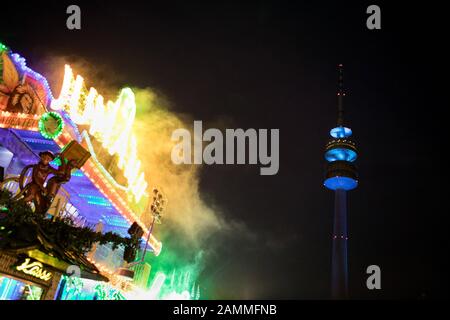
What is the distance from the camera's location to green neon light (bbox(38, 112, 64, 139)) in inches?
584

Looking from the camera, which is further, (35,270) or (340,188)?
(340,188)

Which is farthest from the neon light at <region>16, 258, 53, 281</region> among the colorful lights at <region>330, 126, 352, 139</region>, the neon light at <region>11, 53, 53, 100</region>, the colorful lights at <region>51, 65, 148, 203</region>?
the colorful lights at <region>330, 126, 352, 139</region>

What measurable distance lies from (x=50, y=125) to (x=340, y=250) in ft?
184

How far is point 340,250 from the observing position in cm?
6134

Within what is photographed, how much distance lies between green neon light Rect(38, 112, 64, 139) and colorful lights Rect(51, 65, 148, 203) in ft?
5.95

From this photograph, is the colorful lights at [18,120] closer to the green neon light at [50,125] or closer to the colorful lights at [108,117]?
the green neon light at [50,125]

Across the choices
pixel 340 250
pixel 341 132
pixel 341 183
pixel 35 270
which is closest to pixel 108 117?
pixel 35 270

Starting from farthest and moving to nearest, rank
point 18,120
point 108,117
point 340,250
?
1. point 340,250
2. point 108,117
3. point 18,120

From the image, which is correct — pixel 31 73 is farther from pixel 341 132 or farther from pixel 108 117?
pixel 341 132

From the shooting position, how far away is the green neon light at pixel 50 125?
48.7 feet

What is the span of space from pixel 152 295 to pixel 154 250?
409cm

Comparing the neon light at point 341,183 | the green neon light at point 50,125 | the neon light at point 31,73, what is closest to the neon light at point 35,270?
the green neon light at point 50,125

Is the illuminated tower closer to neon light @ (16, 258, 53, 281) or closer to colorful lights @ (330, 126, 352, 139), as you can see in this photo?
colorful lights @ (330, 126, 352, 139)

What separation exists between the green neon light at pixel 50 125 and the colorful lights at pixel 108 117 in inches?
71.5
